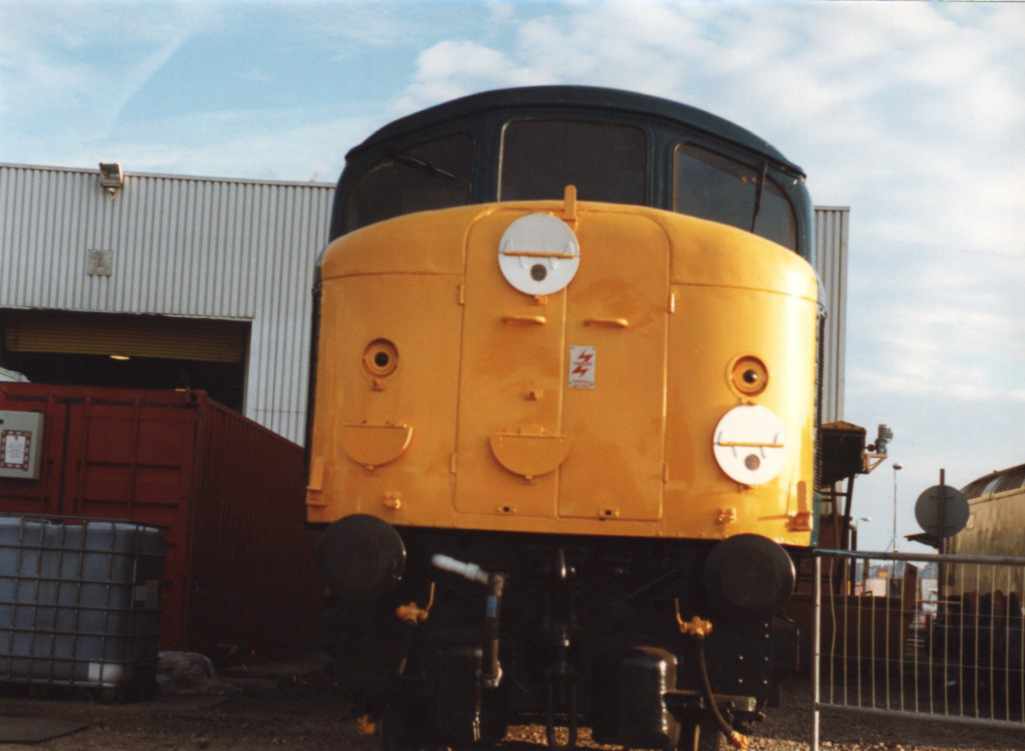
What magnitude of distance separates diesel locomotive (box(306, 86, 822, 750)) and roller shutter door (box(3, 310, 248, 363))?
57.0 feet

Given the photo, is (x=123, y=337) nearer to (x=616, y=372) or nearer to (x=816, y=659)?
(x=816, y=659)

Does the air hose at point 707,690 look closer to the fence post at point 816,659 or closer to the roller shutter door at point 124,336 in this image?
the fence post at point 816,659

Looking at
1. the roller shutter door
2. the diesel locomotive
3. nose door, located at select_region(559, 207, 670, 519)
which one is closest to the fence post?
the diesel locomotive

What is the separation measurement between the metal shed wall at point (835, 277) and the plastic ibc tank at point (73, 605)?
44.5 feet

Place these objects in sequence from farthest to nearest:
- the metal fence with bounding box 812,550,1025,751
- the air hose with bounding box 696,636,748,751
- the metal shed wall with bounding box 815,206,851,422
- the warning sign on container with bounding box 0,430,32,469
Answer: the metal shed wall with bounding box 815,206,851,422, the warning sign on container with bounding box 0,430,32,469, the metal fence with bounding box 812,550,1025,751, the air hose with bounding box 696,636,748,751

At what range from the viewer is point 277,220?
22.1 m

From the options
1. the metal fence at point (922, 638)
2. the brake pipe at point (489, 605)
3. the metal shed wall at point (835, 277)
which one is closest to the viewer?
the brake pipe at point (489, 605)

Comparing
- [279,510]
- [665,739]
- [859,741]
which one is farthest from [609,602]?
[279,510]

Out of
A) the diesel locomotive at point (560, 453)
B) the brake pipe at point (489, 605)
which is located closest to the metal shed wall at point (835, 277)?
the diesel locomotive at point (560, 453)

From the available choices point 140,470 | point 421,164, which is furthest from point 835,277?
point 421,164

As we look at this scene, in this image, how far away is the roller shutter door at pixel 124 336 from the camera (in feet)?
75.8

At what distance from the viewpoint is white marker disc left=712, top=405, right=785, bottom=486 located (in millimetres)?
5980

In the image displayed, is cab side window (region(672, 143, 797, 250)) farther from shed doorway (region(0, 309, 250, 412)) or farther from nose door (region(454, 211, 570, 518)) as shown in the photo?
shed doorway (region(0, 309, 250, 412))

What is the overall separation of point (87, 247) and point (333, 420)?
1717cm
